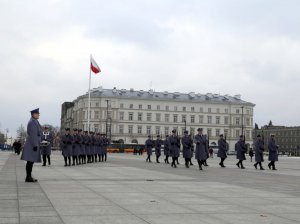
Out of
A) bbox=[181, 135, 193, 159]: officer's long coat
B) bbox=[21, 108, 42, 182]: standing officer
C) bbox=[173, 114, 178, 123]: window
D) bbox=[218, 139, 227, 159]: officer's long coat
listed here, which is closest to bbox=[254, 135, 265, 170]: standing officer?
bbox=[218, 139, 227, 159]: officer's long coat

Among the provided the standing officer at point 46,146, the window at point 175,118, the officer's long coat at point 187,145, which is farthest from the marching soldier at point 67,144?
the window at point 175,118

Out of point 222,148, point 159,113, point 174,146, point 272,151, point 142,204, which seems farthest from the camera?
point 159,113

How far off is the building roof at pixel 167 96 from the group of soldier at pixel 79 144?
10787cm

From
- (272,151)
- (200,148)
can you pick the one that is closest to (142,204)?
(200,148)

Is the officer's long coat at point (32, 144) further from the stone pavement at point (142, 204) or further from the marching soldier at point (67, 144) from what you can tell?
the marching soldier at point (67, 144)

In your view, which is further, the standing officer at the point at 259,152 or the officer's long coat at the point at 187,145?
the standing officer at the point at 259,152

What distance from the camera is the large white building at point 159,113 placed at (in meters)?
136

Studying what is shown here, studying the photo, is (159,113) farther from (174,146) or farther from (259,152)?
(259,152)

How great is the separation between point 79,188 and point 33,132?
263 cm

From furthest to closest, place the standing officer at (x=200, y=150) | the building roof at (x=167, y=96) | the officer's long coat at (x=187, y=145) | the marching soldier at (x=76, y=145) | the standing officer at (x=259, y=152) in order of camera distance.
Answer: the building roof at (x=167, y=96) < the standing officer at (x=259, y=152) < the officer's long coat at (x=187, y=145) < the marching soldier at (x=76, y=145) < the standing officer at (x=200, y=150)

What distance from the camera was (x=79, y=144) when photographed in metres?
23.4

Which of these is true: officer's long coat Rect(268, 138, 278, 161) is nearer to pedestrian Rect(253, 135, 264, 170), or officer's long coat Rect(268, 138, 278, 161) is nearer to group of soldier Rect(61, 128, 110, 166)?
pedestrian Rect(253, 135, 264, 170)

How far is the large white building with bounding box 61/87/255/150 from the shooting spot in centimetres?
13550

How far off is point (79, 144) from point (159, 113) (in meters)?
117
